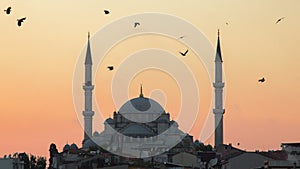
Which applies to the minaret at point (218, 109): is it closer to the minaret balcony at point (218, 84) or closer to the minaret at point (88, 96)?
the minaret balcony at point (218, 84)

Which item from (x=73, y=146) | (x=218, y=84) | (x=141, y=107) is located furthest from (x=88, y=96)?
(x=73, y=146)

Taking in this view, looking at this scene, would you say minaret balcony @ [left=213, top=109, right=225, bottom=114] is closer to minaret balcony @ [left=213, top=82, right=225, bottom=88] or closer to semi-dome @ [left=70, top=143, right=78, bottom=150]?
minaret balcony @ [left=213, top=82, right=225, bottom=88]

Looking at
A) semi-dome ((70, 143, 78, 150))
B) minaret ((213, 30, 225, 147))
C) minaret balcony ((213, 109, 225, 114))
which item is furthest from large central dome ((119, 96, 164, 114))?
minaret balcony ((213, 109, 225, 114))

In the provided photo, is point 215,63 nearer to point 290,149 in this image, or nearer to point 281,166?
point 290,149

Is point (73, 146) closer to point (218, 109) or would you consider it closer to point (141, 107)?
point (141, 107)

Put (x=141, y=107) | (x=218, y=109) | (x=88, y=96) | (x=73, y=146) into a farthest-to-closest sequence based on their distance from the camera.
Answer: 1. (x=73, y=146)
2. (x=141, y=107)
3. (x=88, y=96)
4. (x=218, y=109)

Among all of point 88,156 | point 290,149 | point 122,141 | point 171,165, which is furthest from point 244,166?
point 122,141

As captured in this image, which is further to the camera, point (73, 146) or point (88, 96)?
point (73, 146)

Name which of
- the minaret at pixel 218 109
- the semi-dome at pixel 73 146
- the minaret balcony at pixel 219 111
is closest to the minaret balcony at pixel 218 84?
the minaret at pixel 218 109
